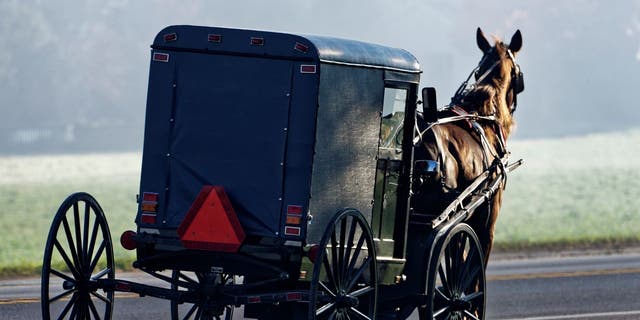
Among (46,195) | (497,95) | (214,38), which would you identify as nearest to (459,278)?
(214,38)

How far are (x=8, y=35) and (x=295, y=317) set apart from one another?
280ft

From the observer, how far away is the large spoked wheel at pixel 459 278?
33.3ft

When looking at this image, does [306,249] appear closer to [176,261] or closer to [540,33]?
[176,261]

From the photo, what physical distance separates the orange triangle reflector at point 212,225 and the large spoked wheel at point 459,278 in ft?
5.89

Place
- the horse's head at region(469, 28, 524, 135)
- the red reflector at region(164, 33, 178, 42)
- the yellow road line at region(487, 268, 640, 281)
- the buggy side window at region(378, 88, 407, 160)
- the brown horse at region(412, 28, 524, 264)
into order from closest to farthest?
the red reflector at region(164, 33, 178, 42)
the buggy side window at region(378, 88, 407, 160)
the brown horse at region(412, 28, 524, 264)
the horse's head at region(469, 28, 524, 135)
the yellow road line at region(487, 268, 640, 281)

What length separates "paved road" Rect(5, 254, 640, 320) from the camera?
512 inches

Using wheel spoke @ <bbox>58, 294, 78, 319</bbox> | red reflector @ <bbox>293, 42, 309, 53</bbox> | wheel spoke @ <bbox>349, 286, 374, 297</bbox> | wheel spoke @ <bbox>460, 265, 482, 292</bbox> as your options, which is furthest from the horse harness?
wheel spoke @ <bbox>58, 294, 78, 319</bbox>

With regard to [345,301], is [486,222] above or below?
above

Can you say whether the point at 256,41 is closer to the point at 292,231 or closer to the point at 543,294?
the point at 292,231

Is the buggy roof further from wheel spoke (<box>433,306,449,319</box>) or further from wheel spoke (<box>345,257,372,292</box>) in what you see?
wheel spoke (<box>433,306,449,319</box>)

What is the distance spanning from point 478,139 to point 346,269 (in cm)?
345

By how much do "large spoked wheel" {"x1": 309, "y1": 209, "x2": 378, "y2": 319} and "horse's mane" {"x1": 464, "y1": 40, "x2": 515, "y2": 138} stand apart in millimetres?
3761

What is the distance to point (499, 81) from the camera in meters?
13.2

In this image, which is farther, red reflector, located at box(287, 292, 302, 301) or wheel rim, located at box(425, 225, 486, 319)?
wheel rim, located at box(425, 225, 486, 319)
